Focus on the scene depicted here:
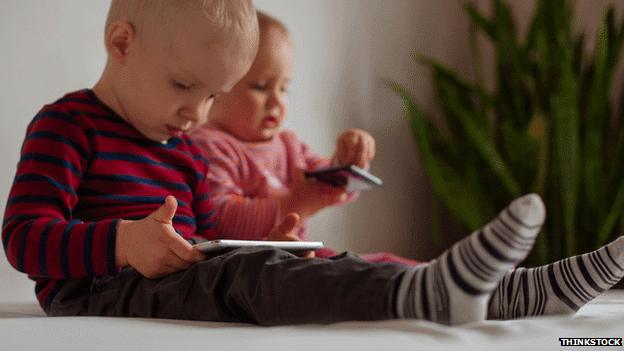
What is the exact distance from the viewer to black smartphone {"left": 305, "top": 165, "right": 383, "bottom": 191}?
4.58 ft

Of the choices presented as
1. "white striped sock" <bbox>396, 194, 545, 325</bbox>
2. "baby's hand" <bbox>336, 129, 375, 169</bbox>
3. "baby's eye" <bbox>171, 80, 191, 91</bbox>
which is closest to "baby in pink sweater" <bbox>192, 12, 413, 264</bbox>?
"baby's hand" <bbox>336, 129, 375, 169</bbox>

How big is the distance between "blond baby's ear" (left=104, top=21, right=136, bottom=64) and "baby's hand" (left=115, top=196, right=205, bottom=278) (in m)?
0.32

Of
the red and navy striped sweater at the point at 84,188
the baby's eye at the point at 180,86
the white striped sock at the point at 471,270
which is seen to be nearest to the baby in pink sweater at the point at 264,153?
the red and navy striped sweater at the point at 84,188

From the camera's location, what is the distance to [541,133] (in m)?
2.26

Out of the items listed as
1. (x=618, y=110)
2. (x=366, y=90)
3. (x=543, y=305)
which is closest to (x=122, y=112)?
(x=543, y=305)


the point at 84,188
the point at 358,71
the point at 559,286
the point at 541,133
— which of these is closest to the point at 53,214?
the point at 84,188

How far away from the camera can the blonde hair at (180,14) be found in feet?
3.56

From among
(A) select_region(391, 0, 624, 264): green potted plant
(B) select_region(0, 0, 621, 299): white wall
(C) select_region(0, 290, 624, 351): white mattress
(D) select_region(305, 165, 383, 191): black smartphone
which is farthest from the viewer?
(A) select_region(391, 0, 624, 264): green potted plant

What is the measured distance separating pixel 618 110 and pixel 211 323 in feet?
6.17

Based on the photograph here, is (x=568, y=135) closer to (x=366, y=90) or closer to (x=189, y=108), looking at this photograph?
(x=366, y=90)

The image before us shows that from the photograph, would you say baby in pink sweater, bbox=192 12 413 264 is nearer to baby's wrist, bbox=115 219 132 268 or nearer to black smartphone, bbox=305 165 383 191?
black smartphone, bbox=305 165 383 191

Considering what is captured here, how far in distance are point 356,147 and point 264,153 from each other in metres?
0.25

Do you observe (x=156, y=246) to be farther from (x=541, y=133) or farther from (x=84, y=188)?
(x=541, y=133)

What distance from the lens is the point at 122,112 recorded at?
1.14 m
